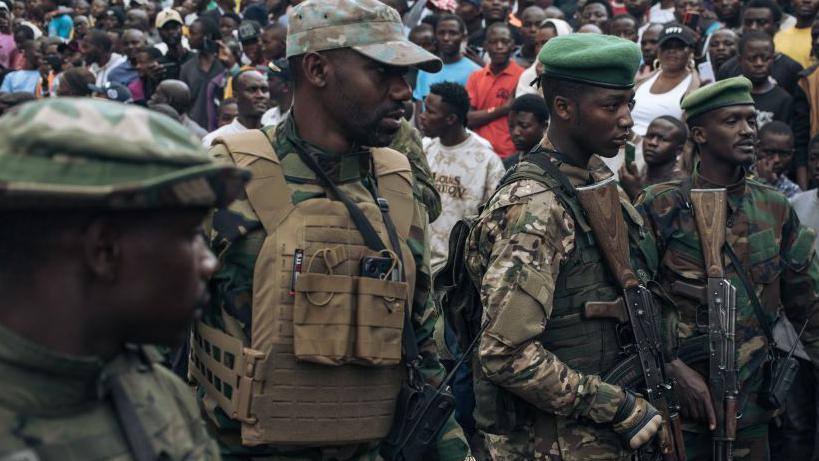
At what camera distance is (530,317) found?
347 centimetres

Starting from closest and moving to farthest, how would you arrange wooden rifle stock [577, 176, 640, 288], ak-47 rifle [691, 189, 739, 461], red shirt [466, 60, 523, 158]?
wooden rifle stock [577, 176, 640, 288] < ak-47 rifle [691, 189, 739, 461] < red shirt [466, 60, 523, 158]

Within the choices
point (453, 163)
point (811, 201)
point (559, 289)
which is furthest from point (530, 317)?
point (453, 163)

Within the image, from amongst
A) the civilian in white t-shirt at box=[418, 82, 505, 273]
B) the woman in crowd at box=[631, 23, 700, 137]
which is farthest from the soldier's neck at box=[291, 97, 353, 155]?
the woman in crowd at box=[631, 23, 700, 137]

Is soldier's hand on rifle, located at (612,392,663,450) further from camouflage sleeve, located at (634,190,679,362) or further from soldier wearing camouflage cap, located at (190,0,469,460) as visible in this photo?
soldier wearing camouflage cap, located at (190,0,469,460)

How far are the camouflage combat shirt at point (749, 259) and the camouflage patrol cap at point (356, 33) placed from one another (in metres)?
1.79

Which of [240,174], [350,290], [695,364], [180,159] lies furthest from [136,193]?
[695,364]

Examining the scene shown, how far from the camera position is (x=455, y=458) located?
3336mm

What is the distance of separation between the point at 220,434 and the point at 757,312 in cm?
249

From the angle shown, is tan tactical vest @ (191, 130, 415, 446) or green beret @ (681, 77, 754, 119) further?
green beret @ (681, 77, 754, 119)

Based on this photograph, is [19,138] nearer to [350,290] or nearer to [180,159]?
[180,159]

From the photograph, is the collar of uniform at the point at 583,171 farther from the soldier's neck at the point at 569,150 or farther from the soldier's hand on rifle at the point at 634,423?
Answer: the soldier's hand on rifle at the point at 634,423

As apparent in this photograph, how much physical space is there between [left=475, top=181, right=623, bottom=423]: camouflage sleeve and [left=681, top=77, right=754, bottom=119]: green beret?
146cm

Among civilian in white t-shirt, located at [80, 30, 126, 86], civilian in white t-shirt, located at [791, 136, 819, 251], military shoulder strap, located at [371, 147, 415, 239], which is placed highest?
military shoulder strap, located at [371, 147, 415, 239]

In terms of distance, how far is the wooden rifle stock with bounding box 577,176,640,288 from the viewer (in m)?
3.71
